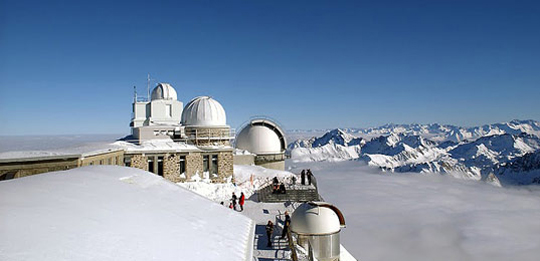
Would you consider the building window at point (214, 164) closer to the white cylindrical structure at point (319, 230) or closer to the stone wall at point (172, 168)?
the stone wall at point (172, 168)

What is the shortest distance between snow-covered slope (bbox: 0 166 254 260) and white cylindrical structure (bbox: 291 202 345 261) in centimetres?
733

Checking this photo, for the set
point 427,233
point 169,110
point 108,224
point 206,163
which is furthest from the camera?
point 427,233

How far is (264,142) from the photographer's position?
33.8m

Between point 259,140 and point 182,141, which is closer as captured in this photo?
point 182,141

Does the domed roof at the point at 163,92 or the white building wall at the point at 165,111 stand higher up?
the domed roof at the point at 163,92

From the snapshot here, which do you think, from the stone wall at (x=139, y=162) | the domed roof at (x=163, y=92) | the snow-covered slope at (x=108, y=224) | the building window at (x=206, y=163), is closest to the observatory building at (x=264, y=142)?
the building window at (x=206, y=163)

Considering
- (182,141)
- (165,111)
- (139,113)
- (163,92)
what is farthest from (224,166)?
(139,113)

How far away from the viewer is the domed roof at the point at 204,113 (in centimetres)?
2755

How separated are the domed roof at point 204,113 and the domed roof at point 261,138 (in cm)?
555

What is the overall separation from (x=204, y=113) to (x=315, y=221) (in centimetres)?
1706

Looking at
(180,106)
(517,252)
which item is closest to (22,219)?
(180,106)

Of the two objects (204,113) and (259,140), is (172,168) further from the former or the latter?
(259,140)

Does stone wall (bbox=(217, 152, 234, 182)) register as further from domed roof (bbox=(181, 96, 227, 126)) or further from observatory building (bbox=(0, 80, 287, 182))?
domed roof (bbox=(181, 96, 227, 126))

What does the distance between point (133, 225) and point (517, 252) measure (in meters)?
129
